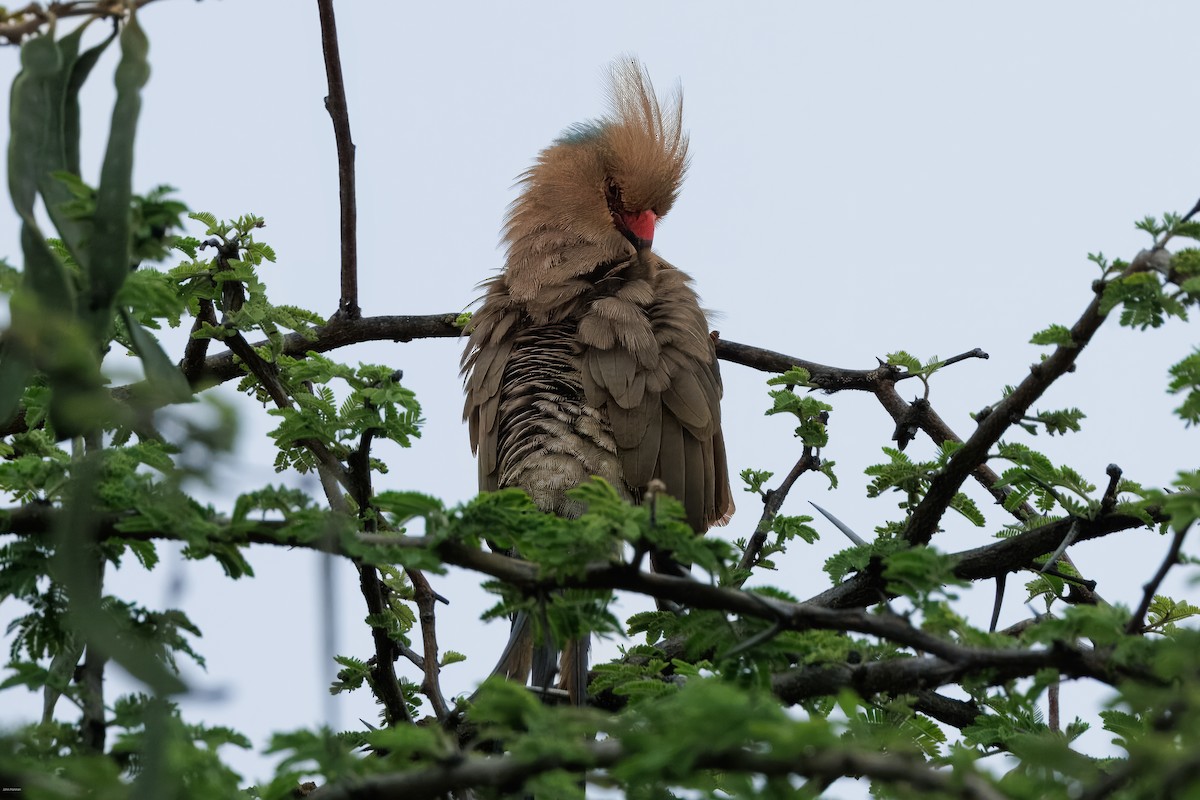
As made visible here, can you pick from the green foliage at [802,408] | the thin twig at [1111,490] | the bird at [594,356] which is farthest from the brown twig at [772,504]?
the thin twig at [1111,490]

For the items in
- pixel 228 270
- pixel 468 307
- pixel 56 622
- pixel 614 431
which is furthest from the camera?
pixel 468 307

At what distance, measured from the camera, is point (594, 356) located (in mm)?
4746

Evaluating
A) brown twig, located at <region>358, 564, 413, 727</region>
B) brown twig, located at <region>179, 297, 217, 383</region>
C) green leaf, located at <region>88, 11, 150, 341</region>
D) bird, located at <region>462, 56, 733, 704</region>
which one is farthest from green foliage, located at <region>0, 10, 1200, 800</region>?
bird, located at <region>462, 56, 733, 704</region>

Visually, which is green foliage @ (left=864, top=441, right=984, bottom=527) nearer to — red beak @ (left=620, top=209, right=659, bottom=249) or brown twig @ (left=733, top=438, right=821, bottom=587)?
brown twig @ (left=733, top=438, right=821, bottom=587)

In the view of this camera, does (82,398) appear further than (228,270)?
No

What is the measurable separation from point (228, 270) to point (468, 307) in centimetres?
170

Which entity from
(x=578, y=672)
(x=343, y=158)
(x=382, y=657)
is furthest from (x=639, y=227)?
(x=382, y=657)

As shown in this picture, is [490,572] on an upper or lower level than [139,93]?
lower

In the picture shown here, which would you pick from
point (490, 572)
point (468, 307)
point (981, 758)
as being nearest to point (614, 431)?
point (468, 307)

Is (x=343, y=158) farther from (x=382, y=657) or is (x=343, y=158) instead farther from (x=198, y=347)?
(x=382, y=657)

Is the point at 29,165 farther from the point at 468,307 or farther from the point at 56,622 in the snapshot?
the point at 468,307

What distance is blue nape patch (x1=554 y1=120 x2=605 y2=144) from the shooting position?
5.91 metres

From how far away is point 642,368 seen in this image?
15.6ft

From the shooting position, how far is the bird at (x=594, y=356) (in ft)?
14.9
